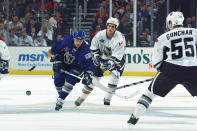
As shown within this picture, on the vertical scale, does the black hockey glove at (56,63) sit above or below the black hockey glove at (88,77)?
above

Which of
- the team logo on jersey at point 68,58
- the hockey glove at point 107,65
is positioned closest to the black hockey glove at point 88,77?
the team logo on jersey at point 68,58

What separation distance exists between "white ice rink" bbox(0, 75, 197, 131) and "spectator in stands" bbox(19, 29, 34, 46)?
4436mm

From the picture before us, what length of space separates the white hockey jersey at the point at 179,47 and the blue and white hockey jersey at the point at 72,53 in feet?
7.09

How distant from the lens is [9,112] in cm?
753

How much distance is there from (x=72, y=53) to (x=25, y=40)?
7.84 m

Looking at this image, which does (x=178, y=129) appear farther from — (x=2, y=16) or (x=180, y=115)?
(x=2, y=16)

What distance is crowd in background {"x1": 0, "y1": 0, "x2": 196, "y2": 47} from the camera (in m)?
15.5

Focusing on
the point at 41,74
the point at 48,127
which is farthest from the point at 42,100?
the point at 41,74

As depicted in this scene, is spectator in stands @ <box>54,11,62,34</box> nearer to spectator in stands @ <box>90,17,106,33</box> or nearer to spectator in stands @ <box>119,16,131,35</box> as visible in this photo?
spectator in stands @ <box>90,17,106,33</box>

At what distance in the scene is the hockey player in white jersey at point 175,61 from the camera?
5.84 m

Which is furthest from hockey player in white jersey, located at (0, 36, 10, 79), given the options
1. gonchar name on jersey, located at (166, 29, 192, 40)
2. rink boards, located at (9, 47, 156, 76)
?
rink boards, located at (9, 47, 156, 76)

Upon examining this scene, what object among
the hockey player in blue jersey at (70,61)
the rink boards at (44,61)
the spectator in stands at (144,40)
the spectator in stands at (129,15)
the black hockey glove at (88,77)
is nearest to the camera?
the hockey player in blue jersey at (70,61)

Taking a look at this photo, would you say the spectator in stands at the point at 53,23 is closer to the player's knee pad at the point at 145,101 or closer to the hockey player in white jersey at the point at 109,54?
the hockey player in white jersey at the point at 109,54

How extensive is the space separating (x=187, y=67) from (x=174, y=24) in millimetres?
430
